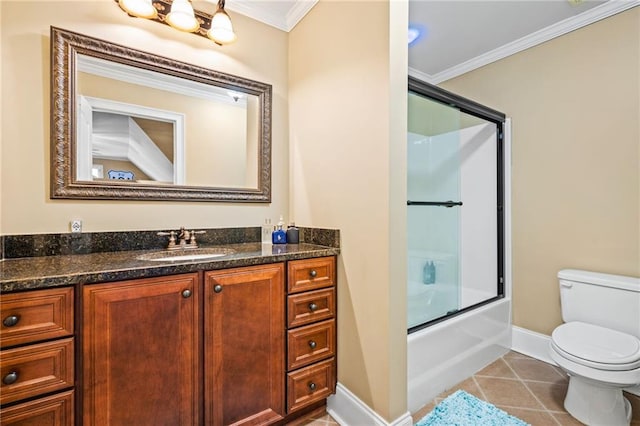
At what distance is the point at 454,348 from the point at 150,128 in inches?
89.2

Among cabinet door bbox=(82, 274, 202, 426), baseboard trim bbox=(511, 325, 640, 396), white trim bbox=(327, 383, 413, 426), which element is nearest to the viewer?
cabinet door bbox=(82, 274, 202, 426)

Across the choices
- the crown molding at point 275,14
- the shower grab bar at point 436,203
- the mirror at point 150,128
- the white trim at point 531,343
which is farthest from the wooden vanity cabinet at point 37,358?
the white trim at point 531,343

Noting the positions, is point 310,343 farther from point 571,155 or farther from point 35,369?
point 571,155

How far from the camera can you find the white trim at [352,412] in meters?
1.37

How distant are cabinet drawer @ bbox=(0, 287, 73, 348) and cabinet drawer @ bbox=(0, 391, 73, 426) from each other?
0.20m

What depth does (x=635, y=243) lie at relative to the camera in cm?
179

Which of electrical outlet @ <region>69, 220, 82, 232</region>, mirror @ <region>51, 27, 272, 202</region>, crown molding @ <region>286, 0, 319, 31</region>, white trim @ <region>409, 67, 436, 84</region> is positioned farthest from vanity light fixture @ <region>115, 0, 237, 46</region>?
white trim @ <region>409, 67, 436, 84</region>

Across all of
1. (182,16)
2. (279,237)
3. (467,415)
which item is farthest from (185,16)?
(467,415)

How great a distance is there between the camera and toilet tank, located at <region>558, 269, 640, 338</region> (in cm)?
168

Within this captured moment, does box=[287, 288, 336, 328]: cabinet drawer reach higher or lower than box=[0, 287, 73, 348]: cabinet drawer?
lower

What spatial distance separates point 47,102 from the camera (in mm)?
1361

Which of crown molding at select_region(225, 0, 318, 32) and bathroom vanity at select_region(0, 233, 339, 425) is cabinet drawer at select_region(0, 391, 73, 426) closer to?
bathroom vanity at select_region(0, 233, 339, 425)

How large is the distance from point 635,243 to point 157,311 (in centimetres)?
268

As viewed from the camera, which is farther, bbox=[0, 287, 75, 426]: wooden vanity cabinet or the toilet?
the toilet
